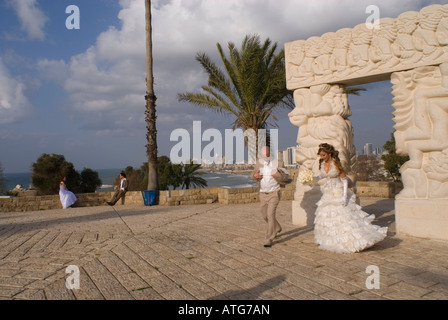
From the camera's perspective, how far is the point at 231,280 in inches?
162

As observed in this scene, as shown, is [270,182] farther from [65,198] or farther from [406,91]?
[65,198]

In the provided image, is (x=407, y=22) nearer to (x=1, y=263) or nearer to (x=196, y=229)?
(x=196, y=229)

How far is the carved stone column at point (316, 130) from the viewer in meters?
7.19

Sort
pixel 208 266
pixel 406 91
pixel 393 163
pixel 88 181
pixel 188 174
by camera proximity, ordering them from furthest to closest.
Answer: pixel 188 174 → pixel 88 181 → pixel 393 163 → pixel 406 91 → pixel 208 266

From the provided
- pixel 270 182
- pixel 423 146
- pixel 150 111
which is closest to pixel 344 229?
pixel 270 182

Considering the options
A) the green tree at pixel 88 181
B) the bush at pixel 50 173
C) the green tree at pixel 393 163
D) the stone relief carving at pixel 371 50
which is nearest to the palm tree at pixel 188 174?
the green tree at pixel 88 181

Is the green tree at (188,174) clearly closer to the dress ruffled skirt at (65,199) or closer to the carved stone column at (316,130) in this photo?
the dress ruffled skirt at (65,199)

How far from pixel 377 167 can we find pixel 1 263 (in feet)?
77.0

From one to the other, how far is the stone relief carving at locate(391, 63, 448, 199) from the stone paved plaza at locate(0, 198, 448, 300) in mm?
1042

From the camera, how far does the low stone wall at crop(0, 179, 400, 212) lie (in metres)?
12.9

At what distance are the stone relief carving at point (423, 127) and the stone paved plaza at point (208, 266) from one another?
1042mm

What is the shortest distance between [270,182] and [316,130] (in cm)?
228

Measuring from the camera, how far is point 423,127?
6.09 m
